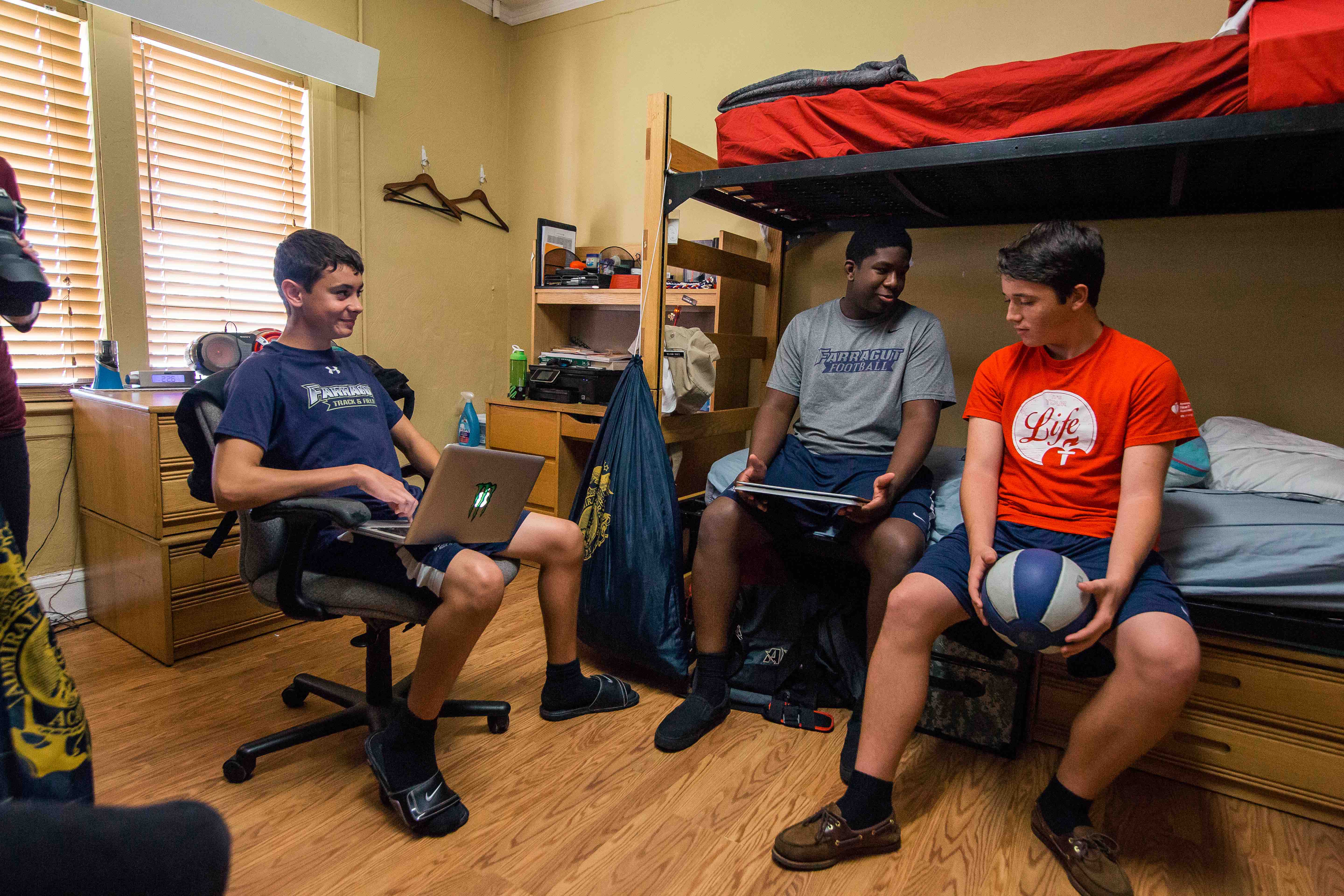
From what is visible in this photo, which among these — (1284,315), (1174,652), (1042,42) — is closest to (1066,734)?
(1174,652)

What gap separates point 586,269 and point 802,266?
927 mm

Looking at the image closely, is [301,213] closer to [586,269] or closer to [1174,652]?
[586,269]

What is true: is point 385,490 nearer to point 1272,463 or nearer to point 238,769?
point 238,769

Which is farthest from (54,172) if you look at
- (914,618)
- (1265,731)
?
(1265,731)

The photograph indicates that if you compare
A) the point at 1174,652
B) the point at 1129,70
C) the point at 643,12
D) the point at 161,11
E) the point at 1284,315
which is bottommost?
the point at 1174,652

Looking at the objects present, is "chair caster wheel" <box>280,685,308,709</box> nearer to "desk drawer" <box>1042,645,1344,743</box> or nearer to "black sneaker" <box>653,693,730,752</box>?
"black sneaker" <box>653,693,730,752</box>

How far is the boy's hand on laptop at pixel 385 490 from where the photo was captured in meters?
1.47

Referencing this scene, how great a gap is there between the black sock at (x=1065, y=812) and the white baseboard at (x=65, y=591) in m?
2.80

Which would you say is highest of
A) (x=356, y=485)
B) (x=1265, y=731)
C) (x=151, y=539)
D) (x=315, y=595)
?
(x=356, y=485)

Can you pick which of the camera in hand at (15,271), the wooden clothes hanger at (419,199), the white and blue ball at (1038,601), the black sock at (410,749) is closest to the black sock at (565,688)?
the black sock at (410,749)

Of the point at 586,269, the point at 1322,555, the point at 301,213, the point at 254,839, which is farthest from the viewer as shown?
the point at 586,269

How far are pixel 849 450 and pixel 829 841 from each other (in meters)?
1.02

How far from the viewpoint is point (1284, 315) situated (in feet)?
7.26

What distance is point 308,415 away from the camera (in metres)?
1.56
